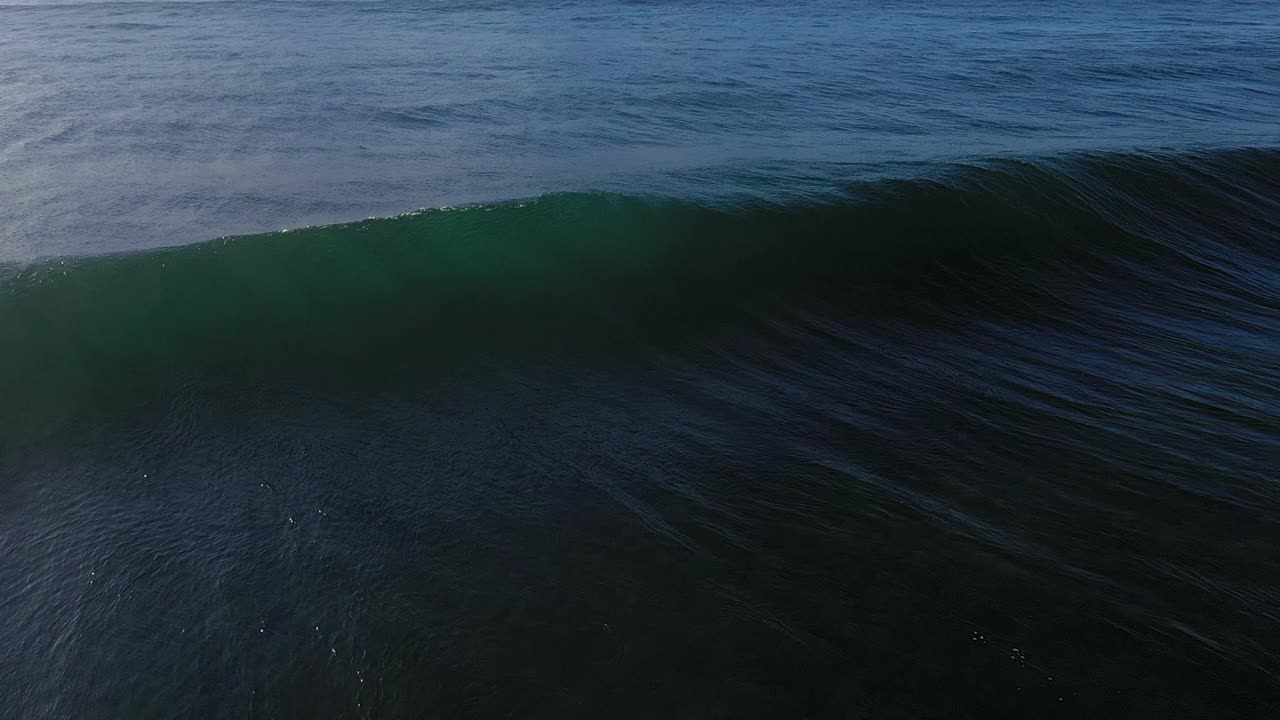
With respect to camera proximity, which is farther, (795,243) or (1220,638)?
(795,243)

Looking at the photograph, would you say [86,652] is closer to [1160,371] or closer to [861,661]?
[861,661]

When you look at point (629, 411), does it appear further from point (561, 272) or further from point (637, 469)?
point (561, 272)

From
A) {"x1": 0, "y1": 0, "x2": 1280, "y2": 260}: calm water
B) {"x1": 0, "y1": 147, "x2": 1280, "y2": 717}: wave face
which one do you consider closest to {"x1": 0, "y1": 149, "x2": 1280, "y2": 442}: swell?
{"x1": 0, "y1": 147, "x2": 1280, "y2": 717}: wave face

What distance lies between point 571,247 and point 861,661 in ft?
20.5

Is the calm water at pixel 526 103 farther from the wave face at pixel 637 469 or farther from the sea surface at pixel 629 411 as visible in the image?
the wave face at pixel 637 469

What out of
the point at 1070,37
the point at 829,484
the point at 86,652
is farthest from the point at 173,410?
the point at 1070,37

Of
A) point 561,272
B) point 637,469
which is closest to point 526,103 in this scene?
point 561,272

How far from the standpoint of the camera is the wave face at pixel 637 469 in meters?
4.30

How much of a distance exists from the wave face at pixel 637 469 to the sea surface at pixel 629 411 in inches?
1.2

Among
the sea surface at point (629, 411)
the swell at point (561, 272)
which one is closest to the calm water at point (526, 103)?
the sea surface at point (629, 411)

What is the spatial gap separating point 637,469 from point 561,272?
3923 millimetres

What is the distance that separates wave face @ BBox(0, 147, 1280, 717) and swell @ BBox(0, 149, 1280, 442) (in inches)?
1.9

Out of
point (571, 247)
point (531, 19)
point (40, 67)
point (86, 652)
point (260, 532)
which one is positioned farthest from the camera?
point (531, 19)

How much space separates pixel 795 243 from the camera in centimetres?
996
